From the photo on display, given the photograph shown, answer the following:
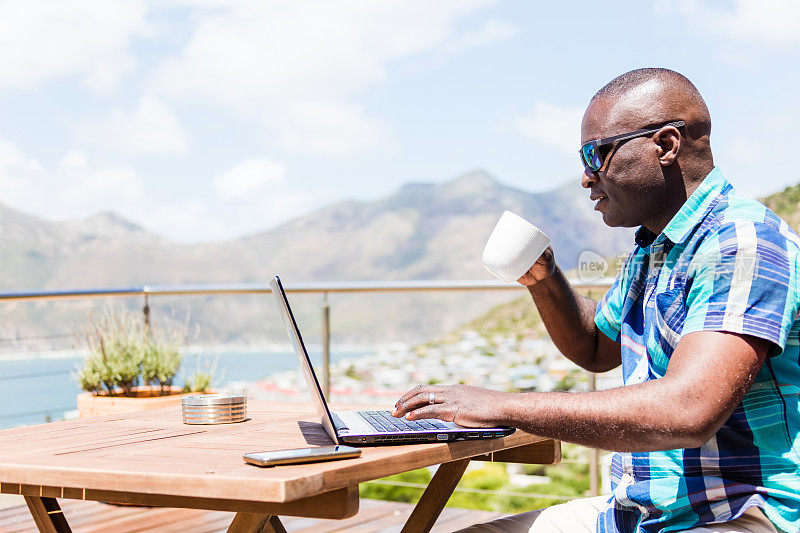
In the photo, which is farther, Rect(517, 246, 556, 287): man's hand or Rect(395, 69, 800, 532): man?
Rect(517, 246, 556, 287): man's hand

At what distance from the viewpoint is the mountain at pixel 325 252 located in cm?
4184

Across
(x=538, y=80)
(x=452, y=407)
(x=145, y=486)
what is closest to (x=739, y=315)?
(x=452, y=407)

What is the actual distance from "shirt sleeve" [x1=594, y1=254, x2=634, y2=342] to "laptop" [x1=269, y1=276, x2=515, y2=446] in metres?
0.39

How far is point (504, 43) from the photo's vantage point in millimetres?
45719

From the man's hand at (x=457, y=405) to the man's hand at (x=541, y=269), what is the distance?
494mm

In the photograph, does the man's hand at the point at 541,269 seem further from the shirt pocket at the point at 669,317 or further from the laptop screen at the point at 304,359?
the laptop screen at the point at 304,359

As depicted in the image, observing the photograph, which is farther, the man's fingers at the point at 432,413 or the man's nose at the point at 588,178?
the man's nose at the point at 588,178

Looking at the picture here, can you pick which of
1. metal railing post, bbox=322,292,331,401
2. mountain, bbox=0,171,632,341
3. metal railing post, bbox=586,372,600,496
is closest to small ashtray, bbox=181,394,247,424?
metal railing post, bbox=586,372,600,496

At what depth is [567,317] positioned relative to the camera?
159cm

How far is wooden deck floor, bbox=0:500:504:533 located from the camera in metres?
2.75

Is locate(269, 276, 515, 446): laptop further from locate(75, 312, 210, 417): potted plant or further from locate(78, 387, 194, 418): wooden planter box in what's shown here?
locate(75, 312, 210, 417): potted plant

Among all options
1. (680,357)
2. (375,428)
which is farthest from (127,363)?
(680,357)

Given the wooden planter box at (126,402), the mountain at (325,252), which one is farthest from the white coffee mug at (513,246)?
the mountain at (325,252)

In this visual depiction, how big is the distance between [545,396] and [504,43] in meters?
46.9
